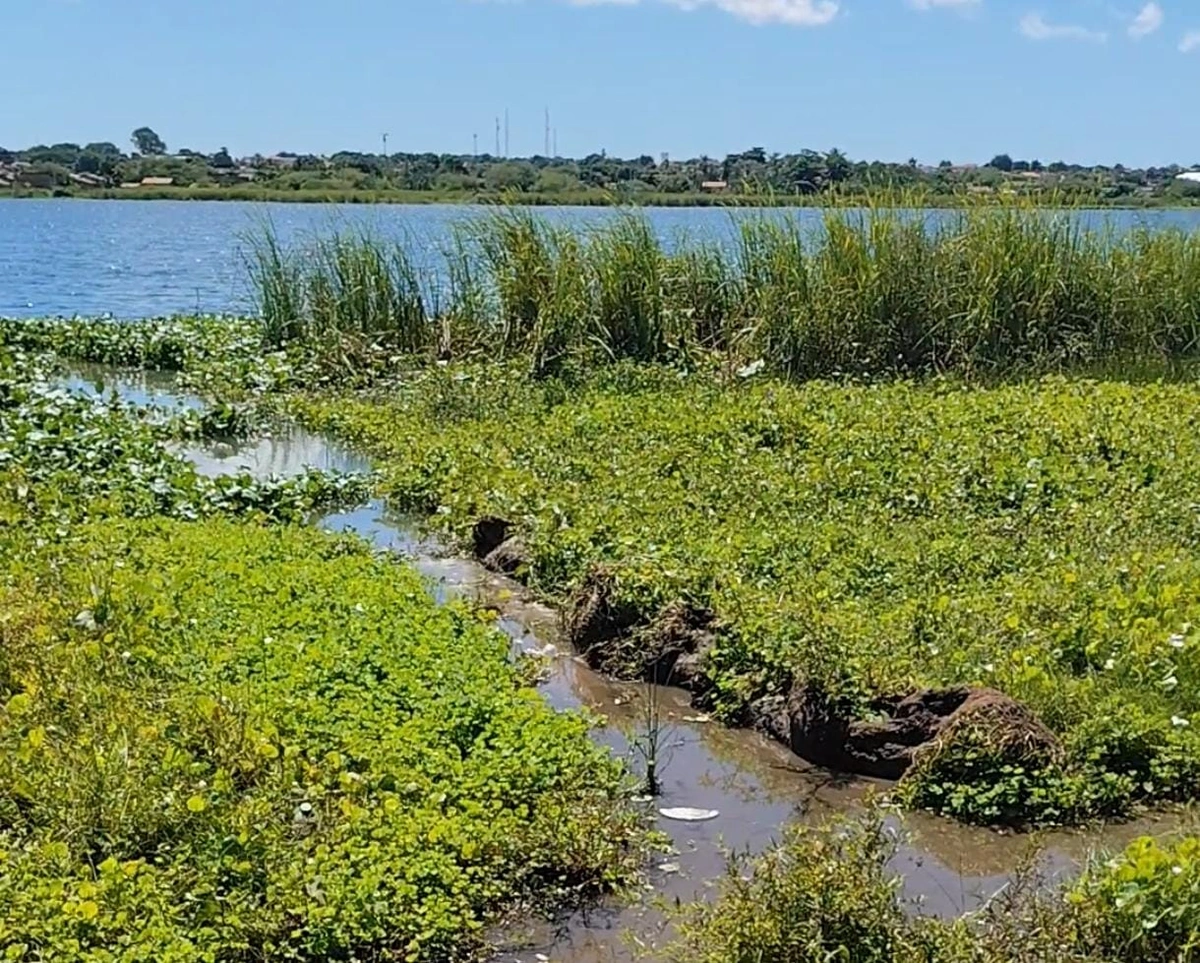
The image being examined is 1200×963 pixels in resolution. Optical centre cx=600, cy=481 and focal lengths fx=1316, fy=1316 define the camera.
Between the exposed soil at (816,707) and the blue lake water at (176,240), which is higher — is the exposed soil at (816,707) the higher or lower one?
the lower one

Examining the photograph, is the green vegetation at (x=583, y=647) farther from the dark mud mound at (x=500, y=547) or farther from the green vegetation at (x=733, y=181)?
the green vegetation at (x=733, y=181)

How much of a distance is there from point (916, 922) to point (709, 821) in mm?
990

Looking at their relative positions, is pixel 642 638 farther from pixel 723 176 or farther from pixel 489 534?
pixel 723 176

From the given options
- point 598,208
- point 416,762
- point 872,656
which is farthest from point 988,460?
point 598,208

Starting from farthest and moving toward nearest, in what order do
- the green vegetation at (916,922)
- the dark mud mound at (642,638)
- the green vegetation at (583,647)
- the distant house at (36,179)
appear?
the distant house at (36,179)
the dark mud mound at (642,638)
the green vegetation at (583,647)
the green vegetation at (916,922)

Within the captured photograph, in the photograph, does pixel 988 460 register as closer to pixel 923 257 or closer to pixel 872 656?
pixel 872 656

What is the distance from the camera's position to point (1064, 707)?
15.0 feet

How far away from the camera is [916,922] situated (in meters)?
3.45

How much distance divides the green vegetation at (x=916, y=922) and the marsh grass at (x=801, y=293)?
852 cm

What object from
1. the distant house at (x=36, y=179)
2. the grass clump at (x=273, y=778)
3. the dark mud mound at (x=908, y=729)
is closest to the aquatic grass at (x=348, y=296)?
the grass clump at (x=273, y=778)

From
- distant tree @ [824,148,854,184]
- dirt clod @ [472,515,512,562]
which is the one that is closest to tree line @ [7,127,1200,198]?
distant tree @ [824,148,854,184]

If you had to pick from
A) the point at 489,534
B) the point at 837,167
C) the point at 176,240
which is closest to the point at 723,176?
the point at 837,167

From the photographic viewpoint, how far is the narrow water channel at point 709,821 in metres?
3.67

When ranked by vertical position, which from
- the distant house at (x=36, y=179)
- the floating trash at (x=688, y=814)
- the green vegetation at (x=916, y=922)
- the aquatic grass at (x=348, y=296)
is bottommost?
the floating trash at (x=688, y=814)
